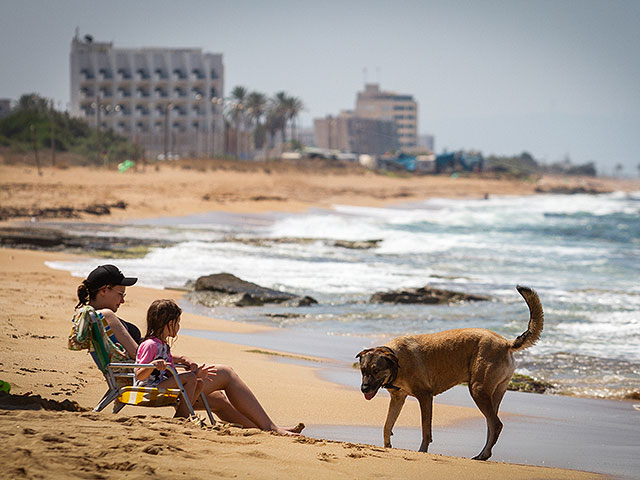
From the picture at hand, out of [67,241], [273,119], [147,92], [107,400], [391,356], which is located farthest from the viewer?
[273,119]

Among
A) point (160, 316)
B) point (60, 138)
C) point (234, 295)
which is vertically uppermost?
point (60, 138)

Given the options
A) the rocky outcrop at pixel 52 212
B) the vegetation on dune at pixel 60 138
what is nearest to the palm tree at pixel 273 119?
the vegetation on dune at pixel 60 138

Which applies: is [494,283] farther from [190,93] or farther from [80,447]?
[190,93]

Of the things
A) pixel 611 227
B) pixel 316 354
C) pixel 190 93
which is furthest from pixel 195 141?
pixel 316 354

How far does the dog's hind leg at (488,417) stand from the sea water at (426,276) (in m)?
3.18

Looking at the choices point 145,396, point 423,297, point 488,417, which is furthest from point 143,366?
point 423,297

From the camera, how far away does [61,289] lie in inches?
555

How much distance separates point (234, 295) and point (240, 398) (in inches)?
359

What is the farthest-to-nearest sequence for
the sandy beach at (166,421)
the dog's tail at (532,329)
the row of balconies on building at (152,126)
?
the row of balconies on building at (152,126) → the dog's tail at (532,329) → the sandy beach at (166,421)

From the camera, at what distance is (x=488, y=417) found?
7016 mm

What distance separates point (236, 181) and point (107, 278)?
183ft

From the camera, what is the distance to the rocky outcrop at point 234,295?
51.3 feet

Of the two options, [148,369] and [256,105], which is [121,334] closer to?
[148,369]

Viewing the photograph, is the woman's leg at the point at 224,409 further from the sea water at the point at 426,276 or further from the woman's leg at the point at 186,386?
the sea water at the point at 426,276
